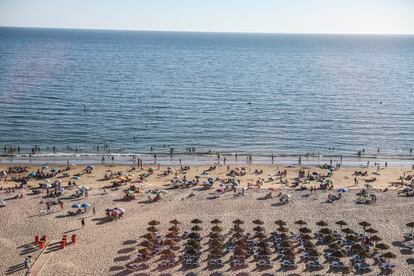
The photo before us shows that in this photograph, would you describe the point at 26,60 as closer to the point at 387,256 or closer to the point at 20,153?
the point at 20,153

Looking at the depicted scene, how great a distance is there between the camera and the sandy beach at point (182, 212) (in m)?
30.3

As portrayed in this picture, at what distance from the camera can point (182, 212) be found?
130ft

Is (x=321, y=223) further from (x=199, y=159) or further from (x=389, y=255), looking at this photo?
(x=199, y=159)

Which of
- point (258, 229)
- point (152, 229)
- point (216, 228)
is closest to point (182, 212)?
point (152, 229)

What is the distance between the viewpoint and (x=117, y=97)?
9488 cm

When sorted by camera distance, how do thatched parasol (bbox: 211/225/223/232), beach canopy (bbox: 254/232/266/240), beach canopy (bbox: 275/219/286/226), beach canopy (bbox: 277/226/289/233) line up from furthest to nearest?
beach canopy (bbox: 275/219/286/226) < thatched parasol (bbox: 211/225/223/232) < beach canopy (bbox: 277/226/289/233) < beach canopy (bbox: 254/232/266/240)

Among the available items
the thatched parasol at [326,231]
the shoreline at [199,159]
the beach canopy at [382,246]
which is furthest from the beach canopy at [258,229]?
the shoreline at [199,159]

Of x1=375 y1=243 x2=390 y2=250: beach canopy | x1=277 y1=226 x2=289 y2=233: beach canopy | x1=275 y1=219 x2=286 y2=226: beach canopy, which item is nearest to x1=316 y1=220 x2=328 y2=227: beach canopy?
x1=275 y1=219 x2=286 y2=226: beach canopy

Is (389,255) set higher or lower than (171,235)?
higher

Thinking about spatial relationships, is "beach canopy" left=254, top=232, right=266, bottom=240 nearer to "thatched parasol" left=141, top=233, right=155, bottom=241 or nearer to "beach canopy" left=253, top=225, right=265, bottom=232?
"beach canopy" left=253, top=225, right=265, bottom=232

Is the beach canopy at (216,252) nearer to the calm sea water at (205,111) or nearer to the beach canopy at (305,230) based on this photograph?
the beach canopy at (305,230)

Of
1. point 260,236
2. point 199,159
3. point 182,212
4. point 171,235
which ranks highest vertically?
point 199,159

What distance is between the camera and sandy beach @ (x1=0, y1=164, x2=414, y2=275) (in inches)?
1192

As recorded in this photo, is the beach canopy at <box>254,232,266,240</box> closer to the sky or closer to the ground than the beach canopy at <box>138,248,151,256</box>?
closer to the sky
